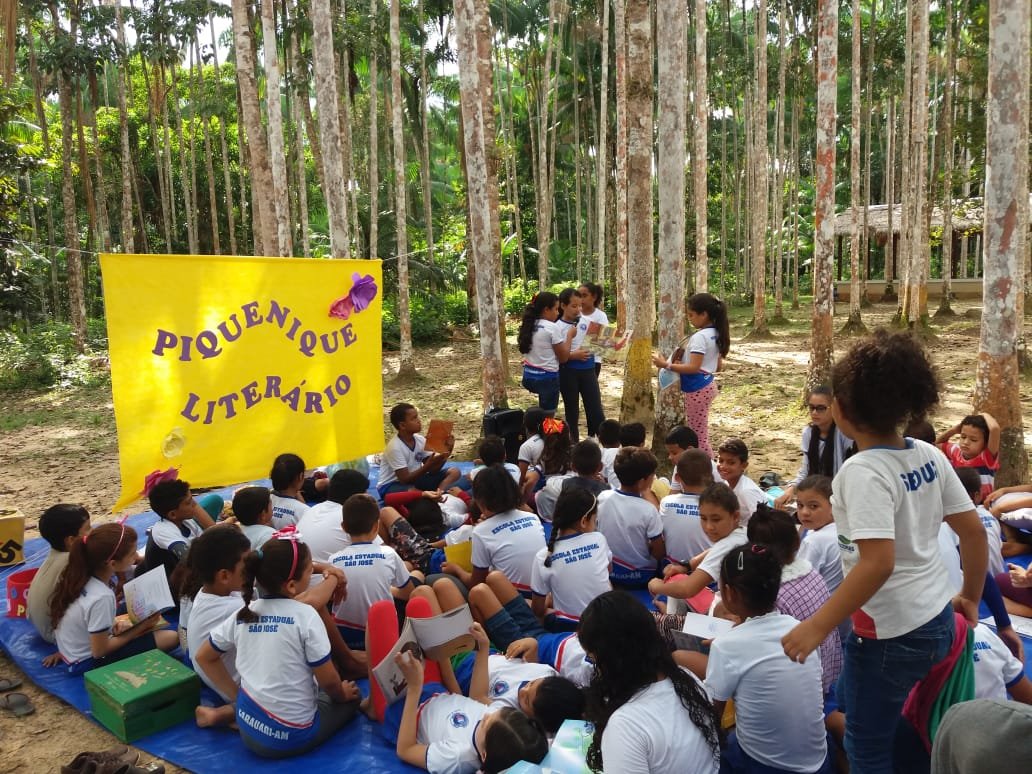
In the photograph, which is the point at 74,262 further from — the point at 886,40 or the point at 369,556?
the point at 886,40

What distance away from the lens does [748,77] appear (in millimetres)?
21031

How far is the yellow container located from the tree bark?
A: 535cm

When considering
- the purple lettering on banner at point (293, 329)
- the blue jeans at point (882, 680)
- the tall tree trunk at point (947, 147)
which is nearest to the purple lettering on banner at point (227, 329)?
the purple lettering on banner at point (293, 329)

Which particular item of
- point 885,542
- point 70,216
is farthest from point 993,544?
point 70,216

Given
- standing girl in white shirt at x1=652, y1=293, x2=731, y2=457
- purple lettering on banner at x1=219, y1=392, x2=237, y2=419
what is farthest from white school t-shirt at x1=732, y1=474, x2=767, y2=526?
purple lettering on banner at x1=219, y1=392, x2=237, y2=419

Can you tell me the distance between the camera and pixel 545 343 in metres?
6.94

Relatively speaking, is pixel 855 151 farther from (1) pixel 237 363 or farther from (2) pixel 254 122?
(1) pixel 237 363

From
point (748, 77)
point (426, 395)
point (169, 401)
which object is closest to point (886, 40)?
point (748, 77)

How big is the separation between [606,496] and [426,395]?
7825 mm

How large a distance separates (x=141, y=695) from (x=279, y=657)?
2.43 feet

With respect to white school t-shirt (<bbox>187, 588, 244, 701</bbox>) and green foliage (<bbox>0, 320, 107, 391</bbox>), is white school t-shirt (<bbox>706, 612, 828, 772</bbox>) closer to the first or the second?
white school t-shirt (<bbox>187, 588, 244, 701</bbox>)

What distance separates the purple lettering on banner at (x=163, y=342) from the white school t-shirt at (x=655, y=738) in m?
3.46

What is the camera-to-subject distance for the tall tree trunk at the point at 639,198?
7320mm

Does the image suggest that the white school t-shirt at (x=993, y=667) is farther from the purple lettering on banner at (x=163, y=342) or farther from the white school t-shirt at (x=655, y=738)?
the purple lettering on banner at (x=163, y=342)
